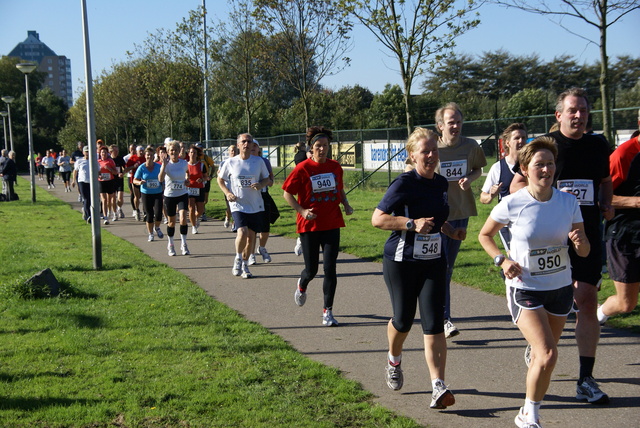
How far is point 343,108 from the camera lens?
50938mm

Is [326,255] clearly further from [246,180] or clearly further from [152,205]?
[152,205]

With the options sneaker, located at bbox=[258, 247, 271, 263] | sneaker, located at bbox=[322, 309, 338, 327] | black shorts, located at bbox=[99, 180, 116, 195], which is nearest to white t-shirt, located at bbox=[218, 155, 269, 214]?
sneaker, located at bbox=[258, 247, 271, 263]

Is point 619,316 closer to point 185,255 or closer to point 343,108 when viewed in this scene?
point 185,255

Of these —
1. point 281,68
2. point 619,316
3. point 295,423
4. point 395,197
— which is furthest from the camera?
point 281,68

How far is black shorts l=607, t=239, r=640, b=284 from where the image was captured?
5363 millimetres

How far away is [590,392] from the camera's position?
475 centimetres

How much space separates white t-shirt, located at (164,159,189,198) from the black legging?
5.66m

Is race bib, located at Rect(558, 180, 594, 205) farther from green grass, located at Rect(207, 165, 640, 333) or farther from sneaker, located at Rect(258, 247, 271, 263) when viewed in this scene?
sneaker, located at Rect(258, 247, 271, 263)

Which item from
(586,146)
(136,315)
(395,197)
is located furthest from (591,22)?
(136,315)

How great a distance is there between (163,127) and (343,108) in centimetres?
1320

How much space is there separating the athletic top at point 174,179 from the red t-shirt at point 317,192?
5582 mm

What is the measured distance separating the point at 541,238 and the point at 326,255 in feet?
10.7

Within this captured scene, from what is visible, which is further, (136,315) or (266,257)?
(266,257)

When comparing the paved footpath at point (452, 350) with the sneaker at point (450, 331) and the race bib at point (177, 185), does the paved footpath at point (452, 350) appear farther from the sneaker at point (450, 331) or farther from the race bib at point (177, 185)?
the race bib at point (177, 185)
